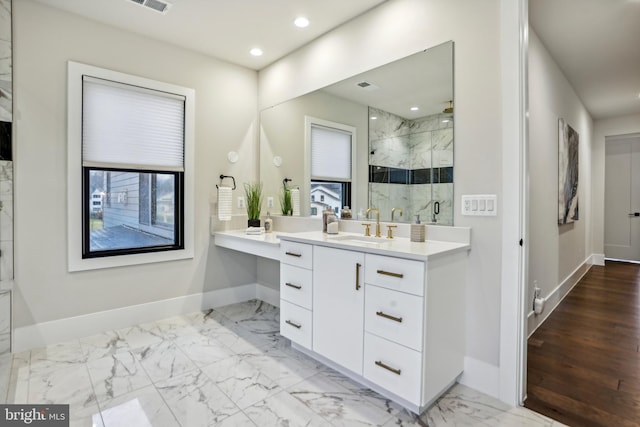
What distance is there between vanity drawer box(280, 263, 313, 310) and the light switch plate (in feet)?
3.53

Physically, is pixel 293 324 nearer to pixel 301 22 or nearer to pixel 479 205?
pixel 479 205

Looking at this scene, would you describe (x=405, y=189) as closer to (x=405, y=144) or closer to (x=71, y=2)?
(x=405, y=144)

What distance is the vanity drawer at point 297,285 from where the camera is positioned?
227 centimetres

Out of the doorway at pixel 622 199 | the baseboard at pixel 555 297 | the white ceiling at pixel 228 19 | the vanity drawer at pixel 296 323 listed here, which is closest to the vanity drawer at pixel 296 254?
the vanity drawer at pixel 296 323

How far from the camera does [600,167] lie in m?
5.78

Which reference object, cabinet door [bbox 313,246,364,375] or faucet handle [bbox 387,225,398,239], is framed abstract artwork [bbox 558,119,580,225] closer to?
faucet handle [bbox 387,225,398,239]

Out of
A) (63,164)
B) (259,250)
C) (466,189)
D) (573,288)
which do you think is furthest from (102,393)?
(573,288)

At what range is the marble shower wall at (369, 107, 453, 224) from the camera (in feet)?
7.14

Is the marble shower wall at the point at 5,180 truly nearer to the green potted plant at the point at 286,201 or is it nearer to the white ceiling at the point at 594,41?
the green potted plant at the point at 286,201

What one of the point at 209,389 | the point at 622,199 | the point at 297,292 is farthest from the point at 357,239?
the point at 622,199

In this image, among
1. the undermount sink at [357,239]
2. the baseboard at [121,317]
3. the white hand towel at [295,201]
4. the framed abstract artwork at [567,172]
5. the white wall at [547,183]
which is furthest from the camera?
the framed abstract artwork at [567,172]

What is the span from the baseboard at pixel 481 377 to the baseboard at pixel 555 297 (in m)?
1.04

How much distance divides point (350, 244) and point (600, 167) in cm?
608

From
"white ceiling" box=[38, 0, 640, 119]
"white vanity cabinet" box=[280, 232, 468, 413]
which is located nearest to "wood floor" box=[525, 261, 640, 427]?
"white vanity cabinet" box=[280, 232, 468, 413]
